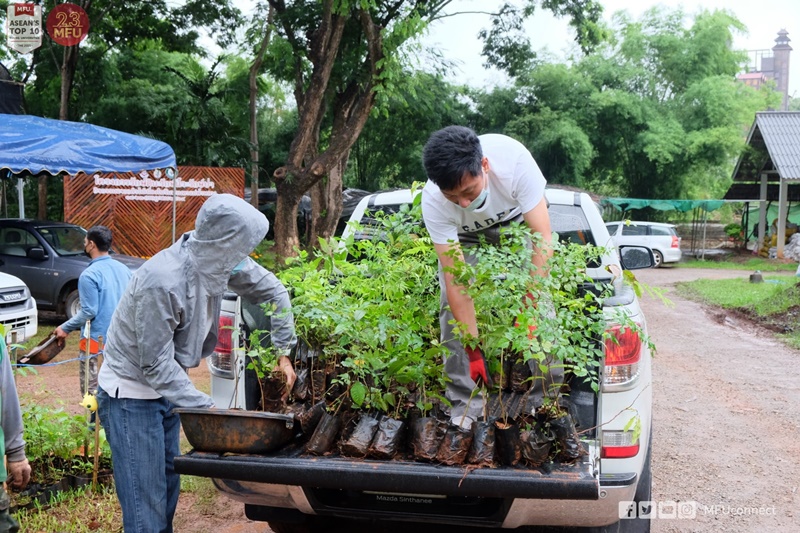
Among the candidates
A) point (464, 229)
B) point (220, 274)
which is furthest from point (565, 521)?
point (220, 274)

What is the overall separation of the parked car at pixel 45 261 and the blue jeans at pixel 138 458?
8.23 meters

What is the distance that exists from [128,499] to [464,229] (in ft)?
6.32

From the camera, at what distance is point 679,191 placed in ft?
105

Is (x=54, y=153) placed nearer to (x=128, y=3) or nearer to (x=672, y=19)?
(x=128, y=3)

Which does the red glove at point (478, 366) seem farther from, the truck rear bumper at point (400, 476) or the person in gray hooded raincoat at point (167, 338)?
the person in gray hooded raincoat at point (167, 338)

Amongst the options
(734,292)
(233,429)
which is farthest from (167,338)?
(734,292)

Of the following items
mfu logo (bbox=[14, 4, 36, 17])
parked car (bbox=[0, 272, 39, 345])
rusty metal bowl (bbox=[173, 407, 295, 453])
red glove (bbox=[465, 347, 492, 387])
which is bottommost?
parked car (bbox=[0, 272, 39, 345])

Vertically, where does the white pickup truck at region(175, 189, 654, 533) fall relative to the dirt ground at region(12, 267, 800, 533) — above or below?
above

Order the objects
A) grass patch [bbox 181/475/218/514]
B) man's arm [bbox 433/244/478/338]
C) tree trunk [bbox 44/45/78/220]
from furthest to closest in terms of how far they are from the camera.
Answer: tree trunk [bbox 44/45/78/220]
grass patch [bbox 181/475/218/514]
man's arm [bbox 433/244/478/338]

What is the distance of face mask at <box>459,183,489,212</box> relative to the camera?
3269 mm

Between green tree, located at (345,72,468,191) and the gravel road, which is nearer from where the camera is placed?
the gravel road

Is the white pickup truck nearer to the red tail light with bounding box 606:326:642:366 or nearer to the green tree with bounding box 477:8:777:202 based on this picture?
the red tail light with bounding box 606:326:642:366

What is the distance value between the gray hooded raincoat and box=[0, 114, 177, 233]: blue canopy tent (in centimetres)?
718

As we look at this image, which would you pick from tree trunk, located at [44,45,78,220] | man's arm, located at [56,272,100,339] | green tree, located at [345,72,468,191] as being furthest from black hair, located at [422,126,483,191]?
green tree, located at [345,72,468,191]
